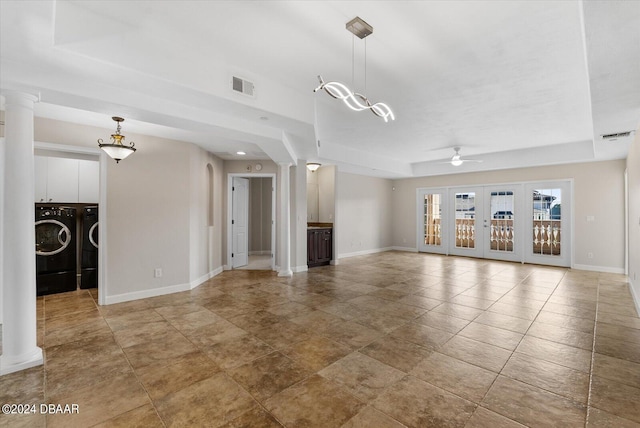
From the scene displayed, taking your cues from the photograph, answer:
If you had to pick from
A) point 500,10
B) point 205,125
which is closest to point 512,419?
point 500,10

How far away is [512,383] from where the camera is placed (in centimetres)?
224

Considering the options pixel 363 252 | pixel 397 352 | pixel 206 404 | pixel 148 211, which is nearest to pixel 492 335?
pixel 397 352

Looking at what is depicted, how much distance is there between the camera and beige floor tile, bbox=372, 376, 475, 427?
1.83 meters

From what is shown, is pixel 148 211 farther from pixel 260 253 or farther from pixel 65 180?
pixel 260 253

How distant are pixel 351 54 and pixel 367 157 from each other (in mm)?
4829

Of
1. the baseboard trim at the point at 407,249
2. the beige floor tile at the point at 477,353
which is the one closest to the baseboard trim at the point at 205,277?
the beige floor tile at the point at 477,353

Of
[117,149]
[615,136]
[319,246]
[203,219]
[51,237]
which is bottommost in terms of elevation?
[319,246]

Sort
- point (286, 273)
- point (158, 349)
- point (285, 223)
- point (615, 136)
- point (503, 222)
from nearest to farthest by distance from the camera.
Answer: point (158, 349), point (615, 136), point (286, 273), point (285, 223), point (503, 222)

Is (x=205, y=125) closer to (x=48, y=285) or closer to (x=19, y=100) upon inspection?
(x=19, y=100)

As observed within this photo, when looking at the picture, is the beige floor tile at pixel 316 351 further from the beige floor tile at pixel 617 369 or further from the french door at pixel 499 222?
the french door at pixel 499 222

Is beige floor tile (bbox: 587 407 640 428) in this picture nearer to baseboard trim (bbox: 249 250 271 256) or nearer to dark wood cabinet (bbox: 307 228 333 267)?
dark wood cabinet (bbox: 307 228 333 267)

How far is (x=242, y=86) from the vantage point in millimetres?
3084

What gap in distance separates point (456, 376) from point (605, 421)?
0.87 meters

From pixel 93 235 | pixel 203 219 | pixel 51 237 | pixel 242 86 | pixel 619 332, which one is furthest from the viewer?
pixel 203 219
